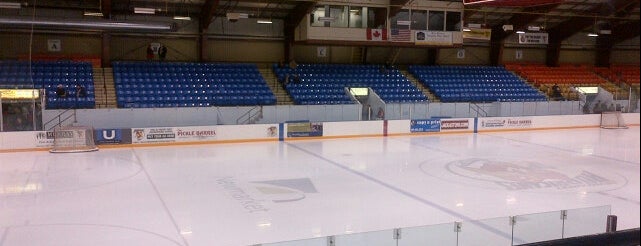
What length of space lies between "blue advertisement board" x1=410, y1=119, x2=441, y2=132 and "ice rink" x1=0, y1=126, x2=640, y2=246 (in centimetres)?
343

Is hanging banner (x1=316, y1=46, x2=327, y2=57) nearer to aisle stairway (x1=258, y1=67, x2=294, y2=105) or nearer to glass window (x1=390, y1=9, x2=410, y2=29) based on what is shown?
aisle stairway (x1=258, y1=67, x2=294, y2=105)

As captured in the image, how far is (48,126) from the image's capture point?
15805mm

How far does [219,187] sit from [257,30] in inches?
571

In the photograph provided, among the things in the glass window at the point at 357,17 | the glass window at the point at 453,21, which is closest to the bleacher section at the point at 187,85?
the glass window at the point at 357,17

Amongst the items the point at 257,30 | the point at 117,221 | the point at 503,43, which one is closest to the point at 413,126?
the point at 257,30

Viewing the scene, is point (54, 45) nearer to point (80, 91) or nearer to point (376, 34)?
point (80, 91)

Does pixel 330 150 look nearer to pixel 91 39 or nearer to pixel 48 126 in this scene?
pixel 48 126

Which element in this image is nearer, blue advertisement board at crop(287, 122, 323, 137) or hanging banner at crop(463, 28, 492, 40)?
blue advertisement board at crop(287, 122, 323, 137)

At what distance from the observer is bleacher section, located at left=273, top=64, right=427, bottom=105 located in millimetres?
22000

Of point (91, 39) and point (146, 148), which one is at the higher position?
point (91, 39)

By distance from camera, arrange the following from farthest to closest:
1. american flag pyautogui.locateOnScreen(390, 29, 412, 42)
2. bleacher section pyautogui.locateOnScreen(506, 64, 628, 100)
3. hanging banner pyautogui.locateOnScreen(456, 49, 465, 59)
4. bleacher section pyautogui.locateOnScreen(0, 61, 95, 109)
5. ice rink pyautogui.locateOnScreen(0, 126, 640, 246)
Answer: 1. hanging banner pyautogui.locateOnScreen(456, 49, 465, 59)
2. bleacher section pyautogui.locateOnScreen(506, 64, 628, 100)
3. american flag pyautogui.locateOnScreen(390, 29, 412, 42)
4. bleacher section pyautogui.locateOnScreen(0, 61, 95, 109)
5. ice rink pyautogui.locateOnScreen(0, 126, 640, 246)

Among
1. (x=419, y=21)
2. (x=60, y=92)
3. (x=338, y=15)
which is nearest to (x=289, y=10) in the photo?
(x=338, y=15)

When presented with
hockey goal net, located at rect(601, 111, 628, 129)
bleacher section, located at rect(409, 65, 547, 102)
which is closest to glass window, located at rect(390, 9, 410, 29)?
bleacher section, located at rect(409, 65, 547, 102)

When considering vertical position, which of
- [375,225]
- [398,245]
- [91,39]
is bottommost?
[375,225]
